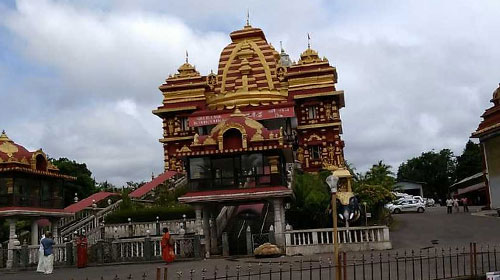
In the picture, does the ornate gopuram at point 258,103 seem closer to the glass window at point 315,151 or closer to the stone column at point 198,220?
the glass window at point 315,151

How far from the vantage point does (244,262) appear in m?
22.3

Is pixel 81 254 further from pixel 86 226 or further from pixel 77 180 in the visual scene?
pixel 77 180

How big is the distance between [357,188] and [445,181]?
2534 inches

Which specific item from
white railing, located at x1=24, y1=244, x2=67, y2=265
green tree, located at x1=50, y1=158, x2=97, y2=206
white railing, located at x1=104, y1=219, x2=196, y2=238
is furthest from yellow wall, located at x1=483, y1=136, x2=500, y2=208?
green tree, located at x1=50, y1=158, x2=97, y2=206

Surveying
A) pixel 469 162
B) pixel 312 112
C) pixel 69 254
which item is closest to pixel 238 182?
pixel 69 254

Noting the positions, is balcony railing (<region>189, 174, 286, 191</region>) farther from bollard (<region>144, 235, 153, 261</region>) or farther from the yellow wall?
the yellow wall

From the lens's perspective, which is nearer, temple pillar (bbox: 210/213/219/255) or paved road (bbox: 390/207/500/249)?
paved road (bbox: 390/207/500/249)

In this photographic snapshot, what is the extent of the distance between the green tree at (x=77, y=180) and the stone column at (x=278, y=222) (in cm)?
4028

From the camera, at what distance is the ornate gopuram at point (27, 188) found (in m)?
28.1

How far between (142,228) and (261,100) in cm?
2020

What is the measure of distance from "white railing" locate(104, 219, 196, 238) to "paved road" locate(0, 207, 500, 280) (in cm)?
578

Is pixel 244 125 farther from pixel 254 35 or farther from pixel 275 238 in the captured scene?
pixel 254 35

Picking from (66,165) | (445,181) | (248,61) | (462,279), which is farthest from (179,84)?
(445,181)

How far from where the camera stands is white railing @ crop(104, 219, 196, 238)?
2962 centimetres
